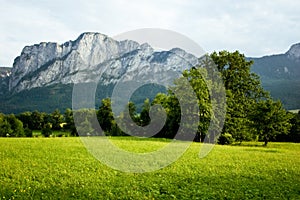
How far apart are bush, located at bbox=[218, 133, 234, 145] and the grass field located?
80.6ft

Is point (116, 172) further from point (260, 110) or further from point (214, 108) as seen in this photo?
point (260, 110)

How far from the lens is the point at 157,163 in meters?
25.0

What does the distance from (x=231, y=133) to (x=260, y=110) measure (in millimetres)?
8349

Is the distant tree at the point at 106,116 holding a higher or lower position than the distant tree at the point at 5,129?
higher

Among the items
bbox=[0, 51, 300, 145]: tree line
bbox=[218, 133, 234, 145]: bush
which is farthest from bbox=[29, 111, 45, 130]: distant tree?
bbox=[218, 133, 234, 145]: bush

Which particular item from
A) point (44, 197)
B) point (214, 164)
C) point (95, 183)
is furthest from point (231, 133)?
point (44, 197)

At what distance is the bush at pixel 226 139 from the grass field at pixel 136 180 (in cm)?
2458

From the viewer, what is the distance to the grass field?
17297 millimetres

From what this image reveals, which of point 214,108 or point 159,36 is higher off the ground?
point 159,36

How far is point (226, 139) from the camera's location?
5247 centimetres

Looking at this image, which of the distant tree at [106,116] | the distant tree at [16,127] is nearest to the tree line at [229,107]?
the distant tree at [106,116]

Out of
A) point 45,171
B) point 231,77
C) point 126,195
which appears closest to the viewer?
point 126,195

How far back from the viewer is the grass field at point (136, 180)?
17.3 m

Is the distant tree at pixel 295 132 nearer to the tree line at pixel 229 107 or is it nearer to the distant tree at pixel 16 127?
the tree line at pixel 229 107
